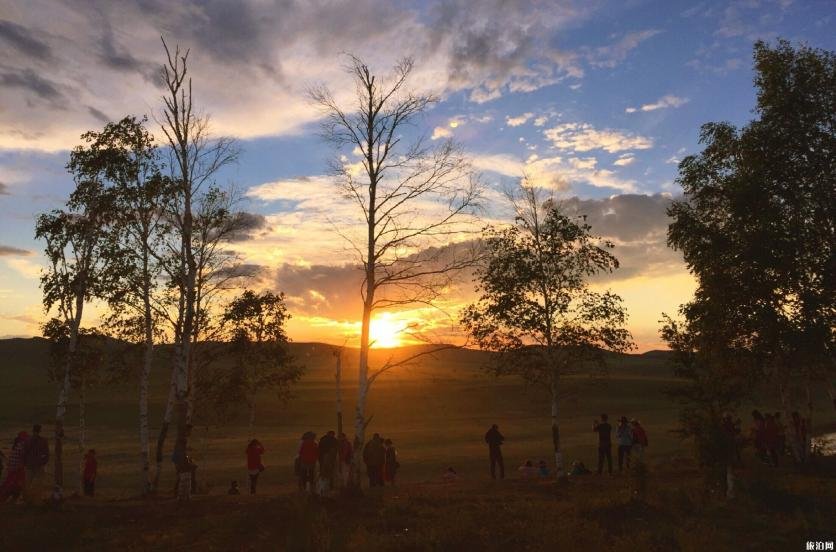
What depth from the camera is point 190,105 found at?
68.3 ft

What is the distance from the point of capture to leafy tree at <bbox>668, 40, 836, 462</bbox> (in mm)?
22703

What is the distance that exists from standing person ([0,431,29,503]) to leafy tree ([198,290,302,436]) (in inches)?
441

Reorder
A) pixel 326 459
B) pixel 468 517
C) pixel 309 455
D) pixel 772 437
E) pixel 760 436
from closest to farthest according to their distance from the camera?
pixel 468 517 < pixel 326 459 < pixel 309 455 < pixel 772 437 < pixel 760 436

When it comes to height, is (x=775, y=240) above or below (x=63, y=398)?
above

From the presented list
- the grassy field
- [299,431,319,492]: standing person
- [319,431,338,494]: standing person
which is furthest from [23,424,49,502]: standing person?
[319,431,338,494]: standing person

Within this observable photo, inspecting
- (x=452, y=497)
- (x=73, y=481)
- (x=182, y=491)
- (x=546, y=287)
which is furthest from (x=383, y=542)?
(x=73, y=481)

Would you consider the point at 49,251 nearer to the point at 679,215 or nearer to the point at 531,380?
the point at 531,380

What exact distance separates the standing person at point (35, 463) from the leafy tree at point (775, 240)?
904 inches

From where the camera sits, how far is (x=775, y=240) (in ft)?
74.2

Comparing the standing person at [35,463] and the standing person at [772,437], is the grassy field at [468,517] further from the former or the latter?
the standing person at [772,437]

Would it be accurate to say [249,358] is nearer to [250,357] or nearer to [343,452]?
[250,357]

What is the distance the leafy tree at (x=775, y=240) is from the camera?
74.5 feet

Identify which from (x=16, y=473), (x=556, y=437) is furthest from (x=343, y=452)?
(x=16, y=473)

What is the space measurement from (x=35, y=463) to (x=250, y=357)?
45.9 feet
